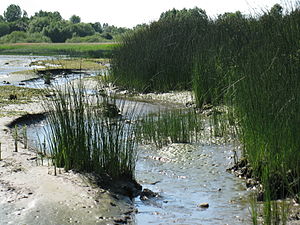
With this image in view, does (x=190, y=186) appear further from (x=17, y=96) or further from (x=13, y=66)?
(x=13, y=66)

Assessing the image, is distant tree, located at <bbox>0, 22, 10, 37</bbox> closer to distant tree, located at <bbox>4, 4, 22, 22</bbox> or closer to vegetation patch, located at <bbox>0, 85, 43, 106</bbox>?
distant tree, located at <bbox>4, 4, 22, 22</bbox>

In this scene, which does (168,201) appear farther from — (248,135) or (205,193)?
(248,135)

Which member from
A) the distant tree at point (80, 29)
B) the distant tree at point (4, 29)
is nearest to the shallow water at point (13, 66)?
the distant tree at point (80, 29)

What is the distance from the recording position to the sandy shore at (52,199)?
425cm

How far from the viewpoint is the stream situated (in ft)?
14.9

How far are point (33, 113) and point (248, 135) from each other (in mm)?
5604

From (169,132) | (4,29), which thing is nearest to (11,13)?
(4,29)

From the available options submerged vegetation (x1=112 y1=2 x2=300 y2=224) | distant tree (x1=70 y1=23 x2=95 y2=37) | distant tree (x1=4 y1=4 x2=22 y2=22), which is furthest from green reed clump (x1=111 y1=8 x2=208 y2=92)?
distant tree (x1=4 y1=4 x2=22 y2=22)

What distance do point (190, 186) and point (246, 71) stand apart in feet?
4.26

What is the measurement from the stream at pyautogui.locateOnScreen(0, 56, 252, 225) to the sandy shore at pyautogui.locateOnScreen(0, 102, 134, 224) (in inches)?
10.4

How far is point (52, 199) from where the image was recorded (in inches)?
179

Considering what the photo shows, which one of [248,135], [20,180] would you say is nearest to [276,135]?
[248,135]

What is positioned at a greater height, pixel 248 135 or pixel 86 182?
pixel 248 135

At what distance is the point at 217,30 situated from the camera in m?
12.5
